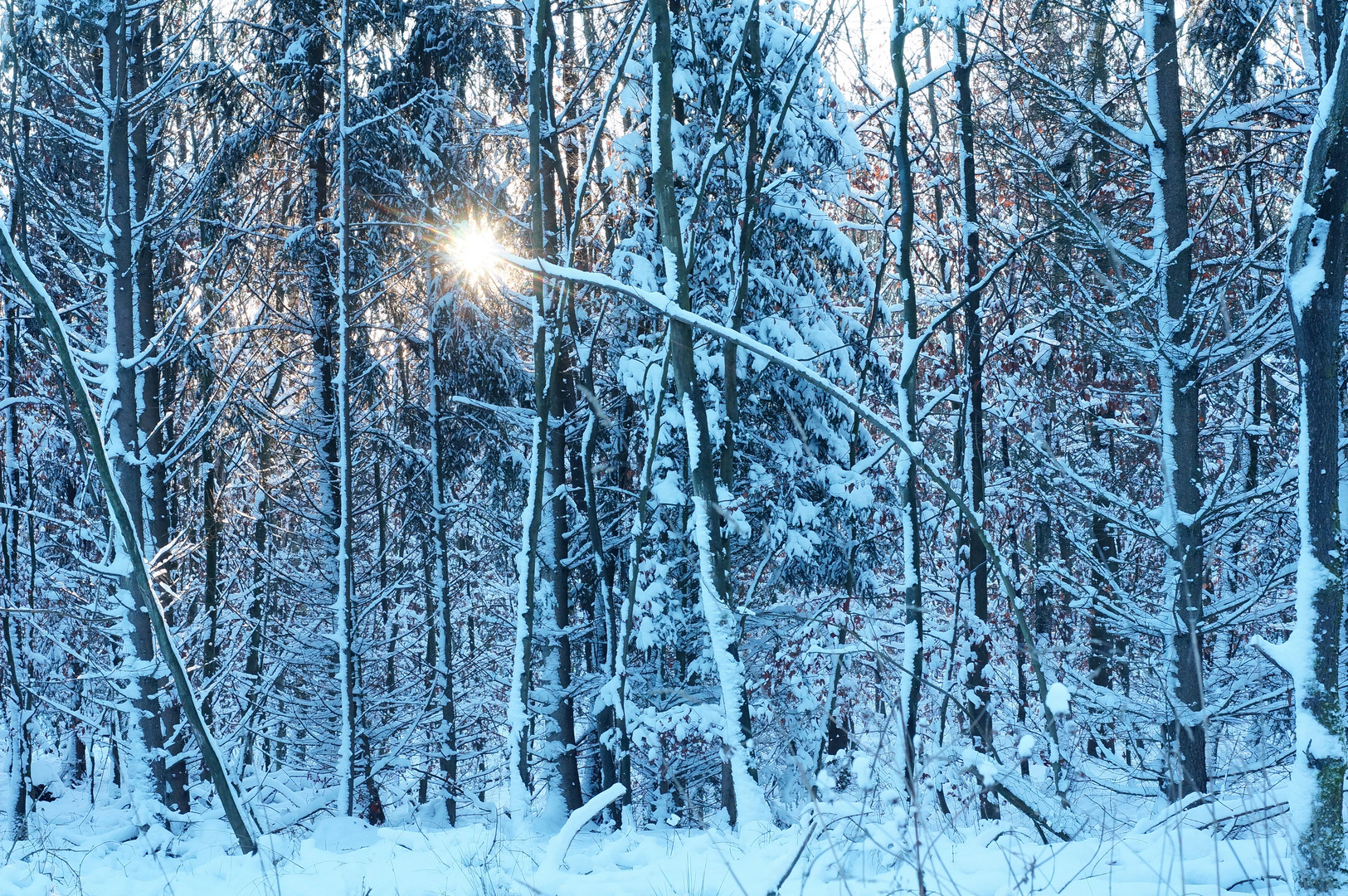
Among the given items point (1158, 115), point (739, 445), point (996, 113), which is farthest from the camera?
point (996, 113)

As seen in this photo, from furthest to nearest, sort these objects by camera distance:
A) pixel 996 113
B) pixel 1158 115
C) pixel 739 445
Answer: pixel 996 113 < pixel 739 445 < pixel 1158 115

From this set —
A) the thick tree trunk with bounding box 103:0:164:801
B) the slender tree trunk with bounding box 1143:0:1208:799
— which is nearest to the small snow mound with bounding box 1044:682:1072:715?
the slender tree trunk with bounding box 1143:0:1208:799

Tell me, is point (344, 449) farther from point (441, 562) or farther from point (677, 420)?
point (677, 420)

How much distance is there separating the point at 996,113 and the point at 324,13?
400 inches

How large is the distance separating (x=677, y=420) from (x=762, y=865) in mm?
6883

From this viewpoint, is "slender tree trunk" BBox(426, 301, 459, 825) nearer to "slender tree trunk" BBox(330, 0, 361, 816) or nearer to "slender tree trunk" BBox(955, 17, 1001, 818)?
"slender tree trunk" BBox(330, 0, 361, 816)

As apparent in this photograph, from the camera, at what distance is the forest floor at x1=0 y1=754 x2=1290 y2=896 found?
9.48 feet

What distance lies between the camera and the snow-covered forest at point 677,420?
439 cm

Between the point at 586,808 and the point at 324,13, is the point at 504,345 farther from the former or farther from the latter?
the point at 586,808

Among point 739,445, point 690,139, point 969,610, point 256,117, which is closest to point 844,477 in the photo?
point 739,445

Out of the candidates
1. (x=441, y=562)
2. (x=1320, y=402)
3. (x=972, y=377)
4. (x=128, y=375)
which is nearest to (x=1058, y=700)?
(x=1320, y=402)

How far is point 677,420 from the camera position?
397 inches

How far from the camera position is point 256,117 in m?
12.2

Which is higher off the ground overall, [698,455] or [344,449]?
[344,449]
